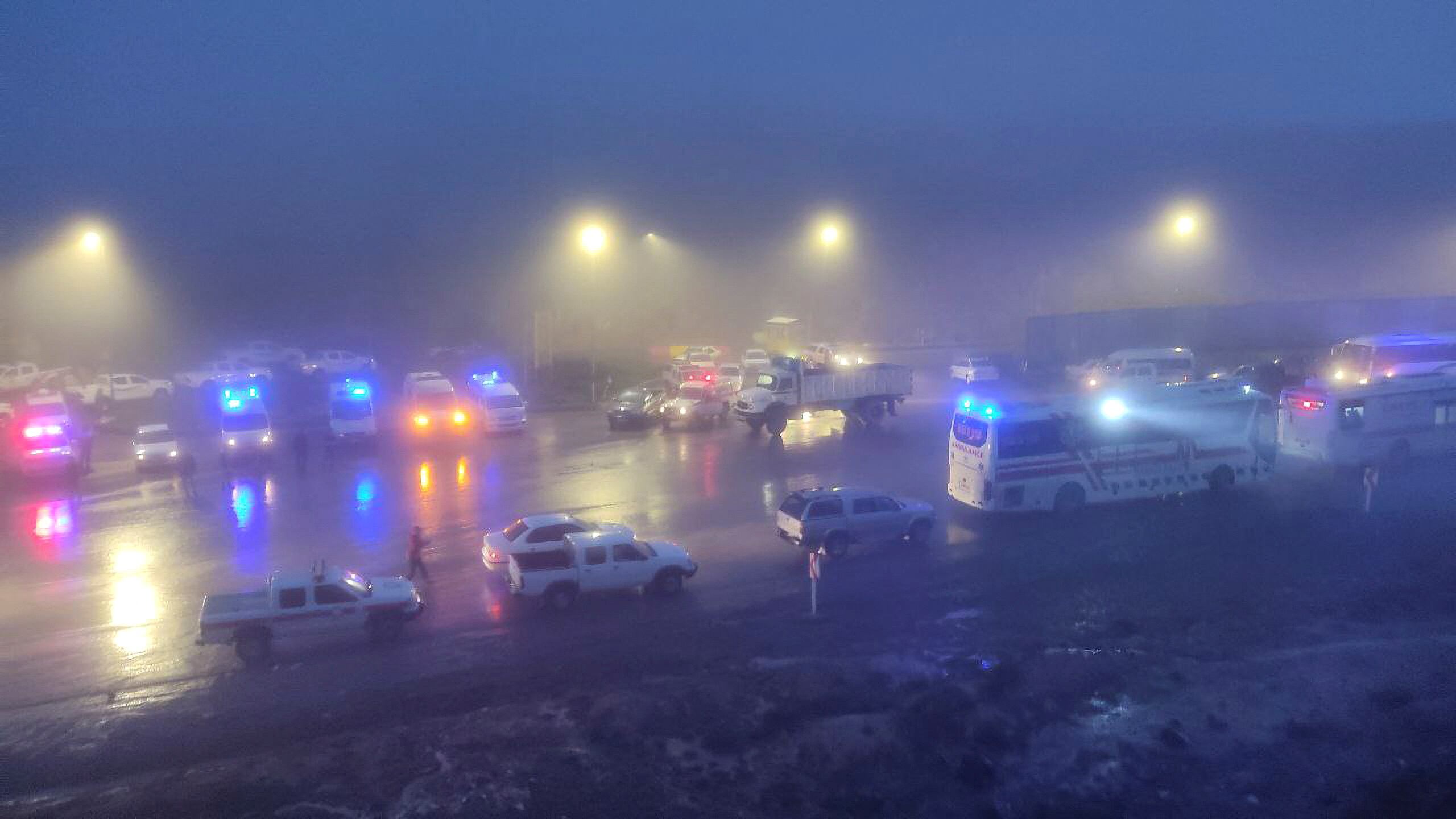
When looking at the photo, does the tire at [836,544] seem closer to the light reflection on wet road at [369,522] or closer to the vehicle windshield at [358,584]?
the light reflection on wet road at [369,522]

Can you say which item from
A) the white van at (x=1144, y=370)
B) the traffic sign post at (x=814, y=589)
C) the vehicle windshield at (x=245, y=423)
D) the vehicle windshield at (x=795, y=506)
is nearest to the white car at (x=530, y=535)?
the traffic sign post at (x=814, y=589)

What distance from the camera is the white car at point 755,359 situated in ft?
156

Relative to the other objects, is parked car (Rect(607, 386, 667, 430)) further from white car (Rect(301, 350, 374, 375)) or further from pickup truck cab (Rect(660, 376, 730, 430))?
white car (Rect(301, 350, 374, 375))

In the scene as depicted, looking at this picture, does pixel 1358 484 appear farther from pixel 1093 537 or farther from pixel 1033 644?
pixel 1033 644

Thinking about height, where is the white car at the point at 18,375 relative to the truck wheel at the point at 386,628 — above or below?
above

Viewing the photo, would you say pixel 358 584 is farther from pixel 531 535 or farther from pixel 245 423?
pixel 245 423

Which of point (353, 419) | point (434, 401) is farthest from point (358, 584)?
point (434, 401)

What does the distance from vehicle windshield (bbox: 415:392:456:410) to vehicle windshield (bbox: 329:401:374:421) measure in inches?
102

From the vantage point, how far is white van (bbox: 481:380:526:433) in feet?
99.7

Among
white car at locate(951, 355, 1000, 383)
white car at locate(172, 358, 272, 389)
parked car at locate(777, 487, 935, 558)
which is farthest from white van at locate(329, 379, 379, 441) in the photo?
white car at locate(951, 355, 1000, 383)

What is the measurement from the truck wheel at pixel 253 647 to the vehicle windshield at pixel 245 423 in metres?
16.4

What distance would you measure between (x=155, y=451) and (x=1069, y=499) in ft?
73.8

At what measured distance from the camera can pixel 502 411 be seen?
3041 cm

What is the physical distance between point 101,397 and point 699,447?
25.2m
